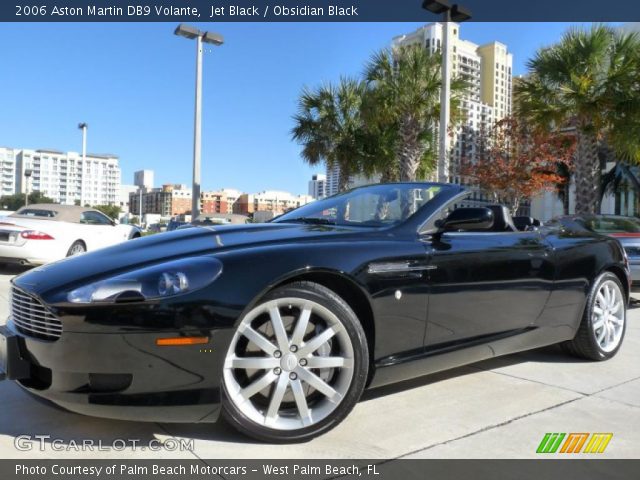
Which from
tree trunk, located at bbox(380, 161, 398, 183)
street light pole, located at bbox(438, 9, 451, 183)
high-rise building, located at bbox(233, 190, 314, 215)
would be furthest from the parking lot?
high-rise building, located at bbox(233, 190, 314, 215)

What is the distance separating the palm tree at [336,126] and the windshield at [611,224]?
11.7 metres

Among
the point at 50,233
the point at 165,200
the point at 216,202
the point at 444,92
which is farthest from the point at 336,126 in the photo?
the point at 165,200

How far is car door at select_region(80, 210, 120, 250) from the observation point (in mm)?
9805

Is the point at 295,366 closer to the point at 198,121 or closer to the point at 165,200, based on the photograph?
the point at 198,121

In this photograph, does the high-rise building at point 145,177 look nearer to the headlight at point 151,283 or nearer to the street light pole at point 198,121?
the street light pole at point 198,121

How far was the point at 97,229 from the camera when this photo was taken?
32.9 ft

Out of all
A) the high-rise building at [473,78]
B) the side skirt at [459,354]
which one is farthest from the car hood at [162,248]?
the high-rise building at [473,78]

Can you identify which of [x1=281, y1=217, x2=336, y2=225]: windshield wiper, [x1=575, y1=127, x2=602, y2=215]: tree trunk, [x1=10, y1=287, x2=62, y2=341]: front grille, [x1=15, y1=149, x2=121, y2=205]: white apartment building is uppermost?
[x1=15, y1=149, x2=121, y2=205]: white apartment building

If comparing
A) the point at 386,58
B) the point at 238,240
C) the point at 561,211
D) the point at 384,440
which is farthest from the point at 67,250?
the point at 561,211

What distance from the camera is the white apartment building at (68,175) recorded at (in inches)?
2874

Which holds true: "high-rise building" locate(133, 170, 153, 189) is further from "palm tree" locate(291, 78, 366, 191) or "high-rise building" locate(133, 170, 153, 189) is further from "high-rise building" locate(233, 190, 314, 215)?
"palm tree" locate(291, 78, 366, 191)

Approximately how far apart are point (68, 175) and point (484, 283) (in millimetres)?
86415
